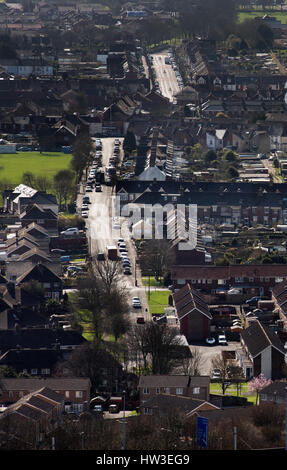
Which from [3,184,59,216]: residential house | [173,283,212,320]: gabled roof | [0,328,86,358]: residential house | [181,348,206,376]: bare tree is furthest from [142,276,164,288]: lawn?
[3,184,59,216]: residential house

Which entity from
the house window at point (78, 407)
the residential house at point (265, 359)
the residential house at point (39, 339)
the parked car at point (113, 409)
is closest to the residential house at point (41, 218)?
the residential house at point (39, 339)

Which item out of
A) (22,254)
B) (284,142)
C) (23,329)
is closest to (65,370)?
(23,329)

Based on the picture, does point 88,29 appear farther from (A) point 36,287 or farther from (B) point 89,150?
(A) point 36,287

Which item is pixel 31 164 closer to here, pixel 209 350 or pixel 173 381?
pixel 209 350

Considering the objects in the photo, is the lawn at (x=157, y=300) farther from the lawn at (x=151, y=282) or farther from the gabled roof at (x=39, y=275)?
the gabled roof at (x=39, y=275)

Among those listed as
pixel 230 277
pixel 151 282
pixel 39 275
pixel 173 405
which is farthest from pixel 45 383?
pixel 230 277
